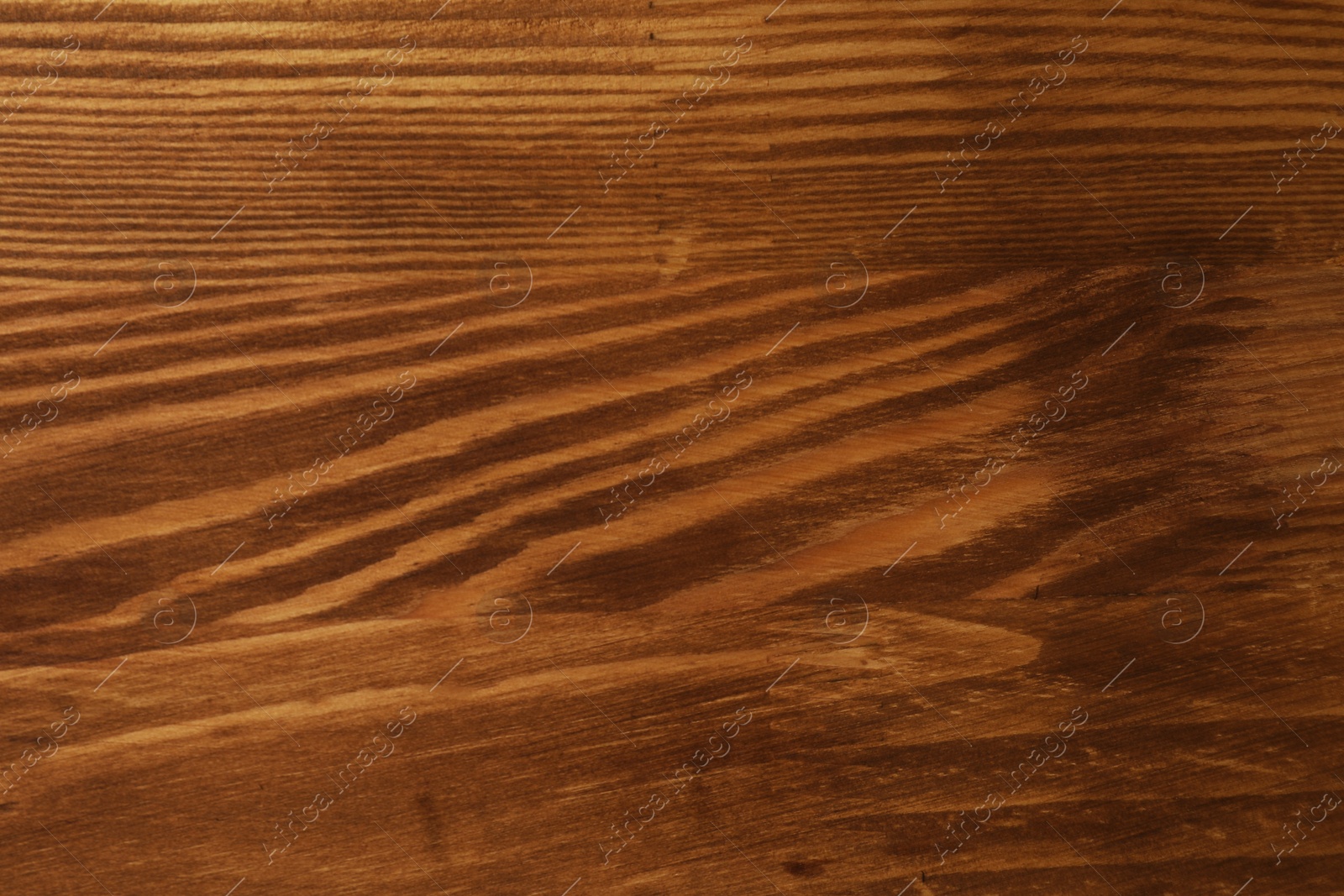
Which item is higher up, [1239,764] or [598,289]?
[598,289]

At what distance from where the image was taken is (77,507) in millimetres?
832

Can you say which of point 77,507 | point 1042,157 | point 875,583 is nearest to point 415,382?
point 77,507

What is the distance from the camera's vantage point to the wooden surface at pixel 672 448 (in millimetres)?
831

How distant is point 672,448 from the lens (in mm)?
843

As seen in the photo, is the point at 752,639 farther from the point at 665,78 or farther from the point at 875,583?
the point at 665,78

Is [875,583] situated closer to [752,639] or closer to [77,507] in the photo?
[752,639]

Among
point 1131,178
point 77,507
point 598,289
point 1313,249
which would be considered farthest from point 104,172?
point 1313,249

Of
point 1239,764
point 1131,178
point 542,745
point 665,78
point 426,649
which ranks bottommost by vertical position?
point 1239,764

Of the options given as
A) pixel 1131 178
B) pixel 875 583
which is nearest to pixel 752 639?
pixel 875 583

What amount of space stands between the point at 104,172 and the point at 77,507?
32 cm

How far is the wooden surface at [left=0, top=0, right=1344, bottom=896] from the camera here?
32.7 inches

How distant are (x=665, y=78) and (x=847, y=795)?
709mm

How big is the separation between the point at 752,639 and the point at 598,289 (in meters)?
0.37

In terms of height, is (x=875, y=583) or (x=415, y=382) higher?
→ (x=415, y=382)
